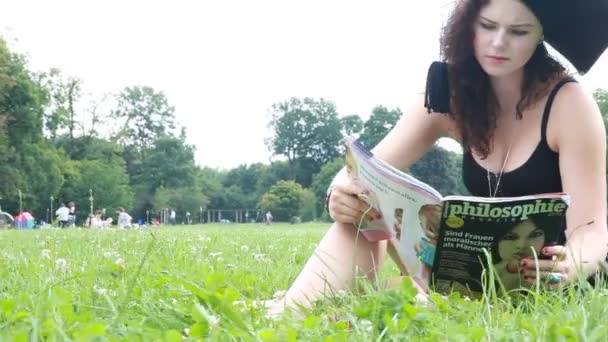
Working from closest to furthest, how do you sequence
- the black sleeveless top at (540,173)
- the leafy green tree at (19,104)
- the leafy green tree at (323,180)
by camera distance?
1. the black sleeveless top at (540,173)
2. the leafy green tree at (19,104)
3. the leafy green tree at (323,180)

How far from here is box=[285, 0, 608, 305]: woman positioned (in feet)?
8.02

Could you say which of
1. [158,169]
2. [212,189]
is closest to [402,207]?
[158,169]

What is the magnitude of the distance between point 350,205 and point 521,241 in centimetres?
56

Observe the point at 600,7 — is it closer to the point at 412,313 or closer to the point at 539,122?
the point at 539,122

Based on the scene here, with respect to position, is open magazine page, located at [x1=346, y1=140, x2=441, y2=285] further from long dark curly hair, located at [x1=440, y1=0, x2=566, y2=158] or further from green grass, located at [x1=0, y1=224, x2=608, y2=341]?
long dark curly hair, located at [x1=440, y1=0, x2=566, y2=158]

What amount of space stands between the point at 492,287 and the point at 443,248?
0.34 metres

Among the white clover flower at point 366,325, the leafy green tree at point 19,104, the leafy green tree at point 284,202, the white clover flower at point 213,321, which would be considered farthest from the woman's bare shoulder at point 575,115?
the leafy green tree at point 284,202

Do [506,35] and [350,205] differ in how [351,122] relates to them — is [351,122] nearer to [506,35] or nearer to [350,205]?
[506,35]

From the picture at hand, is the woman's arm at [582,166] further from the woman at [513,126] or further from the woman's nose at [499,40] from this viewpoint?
the woman's nose at [499,40]

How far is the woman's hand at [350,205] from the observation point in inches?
93.5

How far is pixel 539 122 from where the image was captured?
262 centimetres

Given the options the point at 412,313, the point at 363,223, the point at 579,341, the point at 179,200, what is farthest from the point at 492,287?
the point at 179,200

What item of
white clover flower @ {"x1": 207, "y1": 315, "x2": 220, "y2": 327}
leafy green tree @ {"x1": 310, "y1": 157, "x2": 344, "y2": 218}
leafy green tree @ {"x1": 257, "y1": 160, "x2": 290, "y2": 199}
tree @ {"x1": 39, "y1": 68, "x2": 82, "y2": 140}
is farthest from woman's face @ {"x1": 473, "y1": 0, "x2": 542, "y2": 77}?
leafy green tree @ {"x1": 257, "y1": 160, "x2": 290, "y2": 199}

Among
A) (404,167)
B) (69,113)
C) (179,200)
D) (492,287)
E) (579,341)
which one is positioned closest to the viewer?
(579,341)
